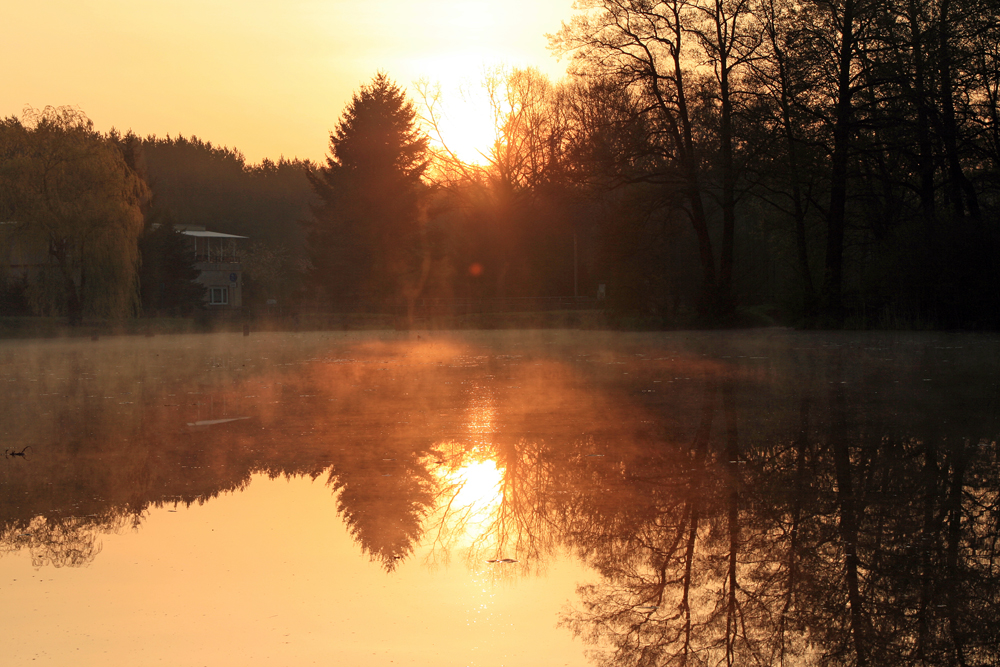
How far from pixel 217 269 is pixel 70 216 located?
29.0 metres

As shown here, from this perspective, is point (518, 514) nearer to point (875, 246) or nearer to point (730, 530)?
point (730, 530)

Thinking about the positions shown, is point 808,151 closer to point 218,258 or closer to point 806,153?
point 806,153

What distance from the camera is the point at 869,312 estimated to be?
1112 inches

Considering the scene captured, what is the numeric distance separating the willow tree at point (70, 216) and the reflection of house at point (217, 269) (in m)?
25.1

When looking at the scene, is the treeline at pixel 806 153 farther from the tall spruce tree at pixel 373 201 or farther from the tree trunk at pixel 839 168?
the tall spruce tree at pixel 373 201

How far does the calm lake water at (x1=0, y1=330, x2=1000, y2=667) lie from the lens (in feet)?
12.8

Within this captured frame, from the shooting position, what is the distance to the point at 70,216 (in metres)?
38.0

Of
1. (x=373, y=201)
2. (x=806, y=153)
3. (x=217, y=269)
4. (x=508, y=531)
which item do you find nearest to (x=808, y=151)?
(x=806, y=153)

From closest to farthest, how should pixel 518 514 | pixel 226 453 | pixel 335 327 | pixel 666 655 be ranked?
1. pixel 666 655
2. pixel 518 514
3. pixel 226 453
4. pixel 335 327

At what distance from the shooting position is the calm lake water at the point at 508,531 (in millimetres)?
3910

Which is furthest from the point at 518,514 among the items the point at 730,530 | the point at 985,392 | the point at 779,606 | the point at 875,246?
the point at 875,246

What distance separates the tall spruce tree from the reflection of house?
14661 mm

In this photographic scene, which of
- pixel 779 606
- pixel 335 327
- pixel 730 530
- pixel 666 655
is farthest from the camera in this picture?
pixel 335 327

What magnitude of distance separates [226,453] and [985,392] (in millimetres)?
9859
